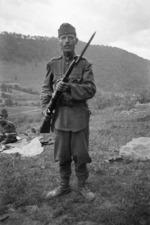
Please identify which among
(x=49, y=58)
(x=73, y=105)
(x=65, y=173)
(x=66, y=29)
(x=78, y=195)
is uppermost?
(x=49, y=58)

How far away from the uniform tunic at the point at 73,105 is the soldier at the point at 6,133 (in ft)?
14.7

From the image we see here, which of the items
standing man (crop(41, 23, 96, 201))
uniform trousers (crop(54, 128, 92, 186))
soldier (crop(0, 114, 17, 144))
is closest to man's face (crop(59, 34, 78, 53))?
standing man (crop(41, 23, 96, 201))

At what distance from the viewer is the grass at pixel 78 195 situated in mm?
3084

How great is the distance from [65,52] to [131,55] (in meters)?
61.3

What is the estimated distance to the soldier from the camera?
767 centimetres

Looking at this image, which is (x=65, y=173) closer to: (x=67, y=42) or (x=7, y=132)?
(x=67, y=42)

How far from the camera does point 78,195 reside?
12.0 ft

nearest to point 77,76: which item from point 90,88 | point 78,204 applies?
point 90,88

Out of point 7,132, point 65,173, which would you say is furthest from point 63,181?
point 7,132

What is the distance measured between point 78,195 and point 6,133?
4.70 m

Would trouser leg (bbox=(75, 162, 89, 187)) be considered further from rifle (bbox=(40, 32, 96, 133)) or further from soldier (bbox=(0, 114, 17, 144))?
soldier (bbox=(0, 114, 17, 144))

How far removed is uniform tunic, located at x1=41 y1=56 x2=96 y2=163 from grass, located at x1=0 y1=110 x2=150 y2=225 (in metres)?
0.67

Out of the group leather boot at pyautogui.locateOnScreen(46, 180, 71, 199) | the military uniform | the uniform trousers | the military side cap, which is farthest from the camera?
the military uniform

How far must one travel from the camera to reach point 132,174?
4.52 m
